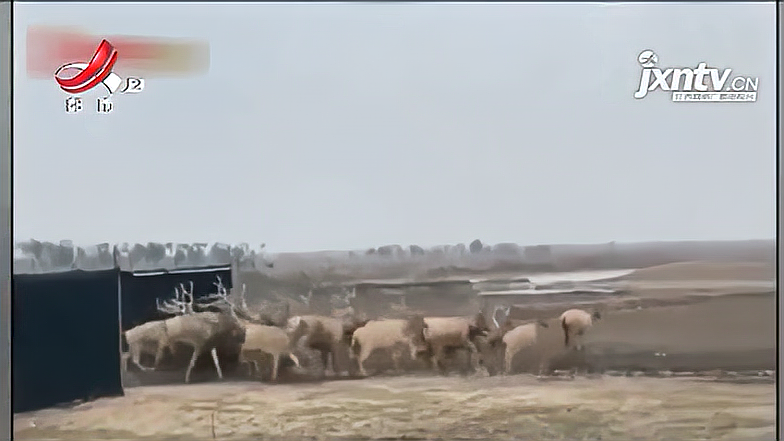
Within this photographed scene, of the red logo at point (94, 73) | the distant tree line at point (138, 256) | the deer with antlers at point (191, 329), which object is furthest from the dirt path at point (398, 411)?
the red logo at point (94, 73)

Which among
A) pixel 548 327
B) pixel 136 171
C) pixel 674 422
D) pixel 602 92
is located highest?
pixel 602 92

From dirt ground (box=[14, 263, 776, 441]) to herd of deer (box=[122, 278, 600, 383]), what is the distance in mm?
47

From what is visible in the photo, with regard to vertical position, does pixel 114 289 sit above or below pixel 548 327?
above

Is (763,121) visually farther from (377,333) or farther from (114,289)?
(114,289)

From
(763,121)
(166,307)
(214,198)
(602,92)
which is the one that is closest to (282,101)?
(214,198)

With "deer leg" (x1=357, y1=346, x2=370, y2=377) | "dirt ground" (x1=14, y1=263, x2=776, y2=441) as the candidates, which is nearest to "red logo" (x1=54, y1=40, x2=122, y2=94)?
"dirt ground" (x1=14, y1=263, x2=776, y2=441)

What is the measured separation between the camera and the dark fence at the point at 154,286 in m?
1.60

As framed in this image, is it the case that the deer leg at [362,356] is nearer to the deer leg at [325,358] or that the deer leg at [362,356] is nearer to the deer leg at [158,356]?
the deer leg at [325,358]

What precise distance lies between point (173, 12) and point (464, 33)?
2.50 feet

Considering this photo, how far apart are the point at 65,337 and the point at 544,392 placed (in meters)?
1.29

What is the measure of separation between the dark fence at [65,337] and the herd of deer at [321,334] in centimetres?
7

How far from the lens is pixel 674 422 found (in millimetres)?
1641

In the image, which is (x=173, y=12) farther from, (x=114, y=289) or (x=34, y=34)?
(x=114, y=289)

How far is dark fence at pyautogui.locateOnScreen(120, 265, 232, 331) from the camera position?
160cm
